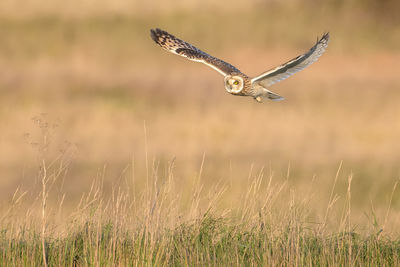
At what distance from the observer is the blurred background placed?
20844 mm

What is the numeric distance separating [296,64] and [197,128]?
49.9 ft

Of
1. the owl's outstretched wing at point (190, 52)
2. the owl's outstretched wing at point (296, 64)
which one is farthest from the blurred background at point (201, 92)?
the owl's outstretched wing at point (296, 64)

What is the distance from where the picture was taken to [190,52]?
1034cm

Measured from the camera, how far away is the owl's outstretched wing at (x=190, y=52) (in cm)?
995

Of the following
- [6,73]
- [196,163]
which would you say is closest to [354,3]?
[6,73]

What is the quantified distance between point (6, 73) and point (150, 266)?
73.2ft

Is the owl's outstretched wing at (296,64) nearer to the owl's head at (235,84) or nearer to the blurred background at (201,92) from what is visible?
the owl's head at (235,84)

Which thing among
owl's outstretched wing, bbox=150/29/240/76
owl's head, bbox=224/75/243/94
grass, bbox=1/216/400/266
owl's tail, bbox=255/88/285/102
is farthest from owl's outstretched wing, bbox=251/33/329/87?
grass, bbox=1/216/400/266

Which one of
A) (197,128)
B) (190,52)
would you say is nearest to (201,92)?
(197,128)

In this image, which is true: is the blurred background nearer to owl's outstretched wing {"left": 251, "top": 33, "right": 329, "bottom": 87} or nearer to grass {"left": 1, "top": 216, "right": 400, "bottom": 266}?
owl's outstretched wing {"left": 251, "top": 33, "right": 329, "bottom": 87}

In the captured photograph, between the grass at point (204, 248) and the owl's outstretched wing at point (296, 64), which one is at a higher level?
the owl's outstretched wing at point (296, 64)

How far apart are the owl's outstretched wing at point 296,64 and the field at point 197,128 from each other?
4.82 ft

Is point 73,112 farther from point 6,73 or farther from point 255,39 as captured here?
point 255,39

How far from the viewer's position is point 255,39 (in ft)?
101
